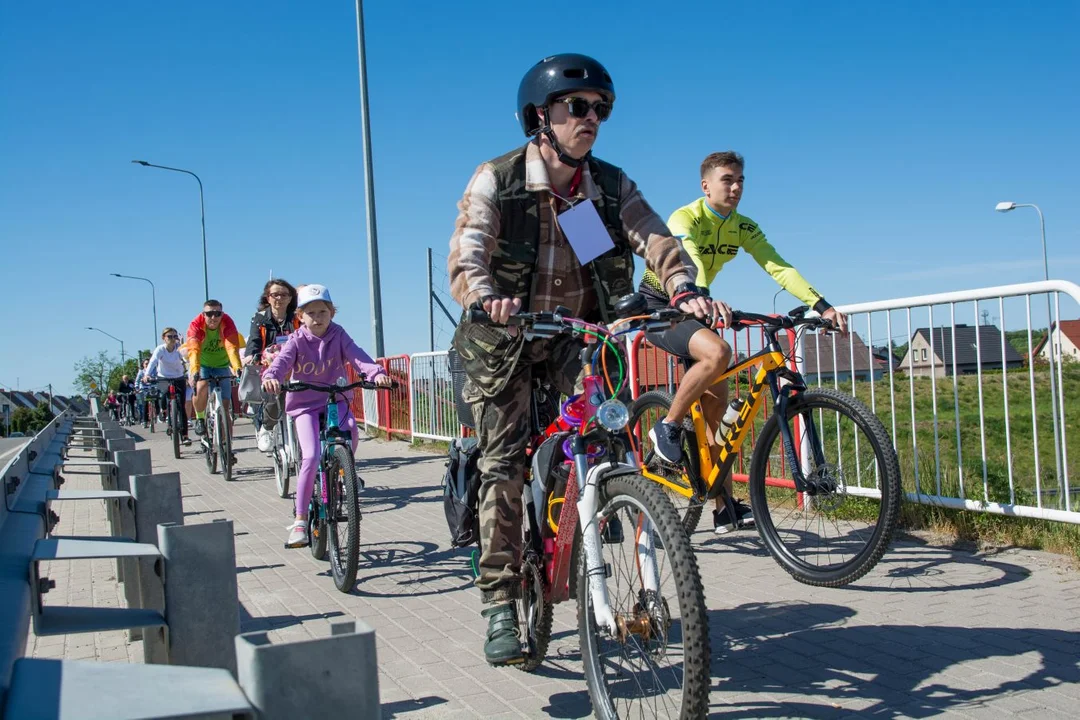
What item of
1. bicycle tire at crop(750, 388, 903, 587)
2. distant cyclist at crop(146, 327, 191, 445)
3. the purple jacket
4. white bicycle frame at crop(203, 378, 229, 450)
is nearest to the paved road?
bicycle tire at crop(750, 388, 903, 587)

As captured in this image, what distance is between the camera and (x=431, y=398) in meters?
14.2

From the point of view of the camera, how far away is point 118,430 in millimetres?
4836

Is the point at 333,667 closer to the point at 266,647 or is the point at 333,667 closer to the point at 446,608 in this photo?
the point at 266,647

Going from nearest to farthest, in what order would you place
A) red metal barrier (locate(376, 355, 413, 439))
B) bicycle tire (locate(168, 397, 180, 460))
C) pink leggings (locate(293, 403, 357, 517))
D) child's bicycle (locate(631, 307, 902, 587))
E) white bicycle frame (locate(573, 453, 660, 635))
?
white bicycle frame (locate(573, 453, 660, 635)) < child's bicycle (locate(631, 307, 902, 587)) < pink leggings (locate(293, 403, 357, 517)) < bicycle tire (locate(168, 397, 180, 460)) < red metal barrier (locate(376, 355, 413, 439))

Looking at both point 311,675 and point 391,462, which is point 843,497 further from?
point 391,462

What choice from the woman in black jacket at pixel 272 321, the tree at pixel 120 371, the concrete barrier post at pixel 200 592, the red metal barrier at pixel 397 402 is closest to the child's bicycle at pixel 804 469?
the concrete barrier post at pixel 200 592

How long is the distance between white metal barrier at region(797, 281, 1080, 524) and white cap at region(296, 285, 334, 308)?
347 centimetres

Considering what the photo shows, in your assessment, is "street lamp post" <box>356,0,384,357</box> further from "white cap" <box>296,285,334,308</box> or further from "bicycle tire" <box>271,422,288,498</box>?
"white cap" <box>296,285,334,308</box>

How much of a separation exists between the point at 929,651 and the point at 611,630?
1616 millimetres

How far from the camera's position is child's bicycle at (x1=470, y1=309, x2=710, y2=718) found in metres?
2.58

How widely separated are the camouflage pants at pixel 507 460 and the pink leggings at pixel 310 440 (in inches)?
106

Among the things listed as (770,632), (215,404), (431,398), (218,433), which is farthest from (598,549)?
(431,398)

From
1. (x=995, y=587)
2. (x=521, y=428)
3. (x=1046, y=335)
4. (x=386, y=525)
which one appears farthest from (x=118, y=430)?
(x=1046, y=335)

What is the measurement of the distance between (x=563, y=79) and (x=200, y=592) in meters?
2.25
